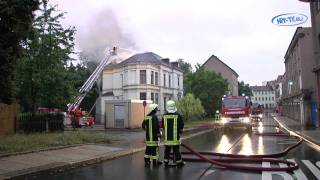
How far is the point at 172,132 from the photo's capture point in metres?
13.3

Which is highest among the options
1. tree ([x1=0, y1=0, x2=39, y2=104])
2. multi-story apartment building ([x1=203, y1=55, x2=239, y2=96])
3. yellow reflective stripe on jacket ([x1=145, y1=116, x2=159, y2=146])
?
multi-story apartment building ([x1=203, y1=55, x2=239, y2=96])

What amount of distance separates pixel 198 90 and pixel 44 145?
68.4 m

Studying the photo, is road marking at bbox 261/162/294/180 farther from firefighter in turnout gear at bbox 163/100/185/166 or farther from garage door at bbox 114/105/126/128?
garage door at bbox 114/105/126/128

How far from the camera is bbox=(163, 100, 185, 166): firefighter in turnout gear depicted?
13172 millimetres

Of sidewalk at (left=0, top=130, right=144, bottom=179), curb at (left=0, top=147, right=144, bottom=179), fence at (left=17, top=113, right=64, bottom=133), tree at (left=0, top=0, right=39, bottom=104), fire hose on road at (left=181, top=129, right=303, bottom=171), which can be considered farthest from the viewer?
fence at (left=17, top=113, right=64, bottom=133)

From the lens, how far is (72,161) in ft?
49.2

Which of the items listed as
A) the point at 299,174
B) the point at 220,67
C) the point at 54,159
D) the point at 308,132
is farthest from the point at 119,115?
the point at 220,67

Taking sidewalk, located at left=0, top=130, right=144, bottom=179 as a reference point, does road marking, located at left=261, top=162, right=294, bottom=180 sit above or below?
below

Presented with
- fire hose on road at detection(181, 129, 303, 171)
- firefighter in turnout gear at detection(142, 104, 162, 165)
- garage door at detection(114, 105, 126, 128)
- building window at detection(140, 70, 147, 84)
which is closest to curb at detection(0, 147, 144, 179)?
firefighter in turnout gear at detection(142, 104, 162, 165)

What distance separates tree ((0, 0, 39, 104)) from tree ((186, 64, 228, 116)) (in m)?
71.0

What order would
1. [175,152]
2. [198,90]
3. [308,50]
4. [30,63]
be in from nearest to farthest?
[175,152]
[30,63]
[308,50]
[198,90]

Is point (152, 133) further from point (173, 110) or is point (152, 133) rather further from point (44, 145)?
point (44, 145)

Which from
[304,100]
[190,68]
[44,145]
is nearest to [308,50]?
[304,100]

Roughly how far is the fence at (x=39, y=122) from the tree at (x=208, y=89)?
194 feet
